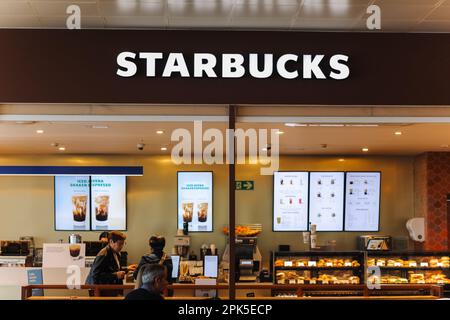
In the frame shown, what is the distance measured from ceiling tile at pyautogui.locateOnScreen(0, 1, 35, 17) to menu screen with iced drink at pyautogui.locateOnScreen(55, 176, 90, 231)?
19.9ft

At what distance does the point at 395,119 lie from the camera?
557 centimetres

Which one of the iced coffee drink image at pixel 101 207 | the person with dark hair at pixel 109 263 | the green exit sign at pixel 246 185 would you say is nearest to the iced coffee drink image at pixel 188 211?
the green exit sign at pixel 246 185

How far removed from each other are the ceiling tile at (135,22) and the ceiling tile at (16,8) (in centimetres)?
65

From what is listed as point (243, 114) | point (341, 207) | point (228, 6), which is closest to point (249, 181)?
point (341, 207)

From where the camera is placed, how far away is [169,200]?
1101 cm

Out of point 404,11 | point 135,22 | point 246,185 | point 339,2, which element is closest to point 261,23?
point 339,2

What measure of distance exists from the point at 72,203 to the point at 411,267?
230 inches

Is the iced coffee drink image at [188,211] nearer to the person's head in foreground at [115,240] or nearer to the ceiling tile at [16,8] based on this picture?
the person's head in foreground at [115,240]

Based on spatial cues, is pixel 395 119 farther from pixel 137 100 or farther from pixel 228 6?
pixel 137 100

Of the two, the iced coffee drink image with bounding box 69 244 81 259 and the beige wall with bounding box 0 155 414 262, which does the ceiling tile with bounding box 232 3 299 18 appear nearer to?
the iced coffee drink image with bounding box 69 244 81 259

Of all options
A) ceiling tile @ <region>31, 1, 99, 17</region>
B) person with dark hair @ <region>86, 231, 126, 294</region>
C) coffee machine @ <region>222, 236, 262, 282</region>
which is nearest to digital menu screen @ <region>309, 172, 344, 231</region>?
coffee machine @ <region>222, 236, 262, 282</region>

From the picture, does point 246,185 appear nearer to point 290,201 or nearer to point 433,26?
point 290,201
